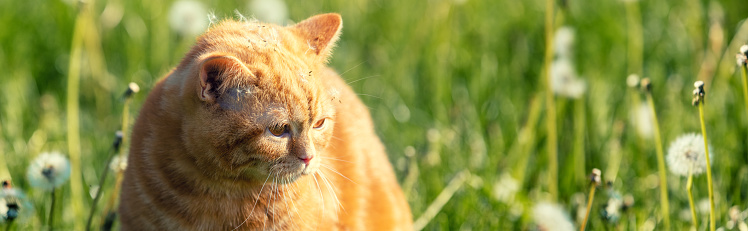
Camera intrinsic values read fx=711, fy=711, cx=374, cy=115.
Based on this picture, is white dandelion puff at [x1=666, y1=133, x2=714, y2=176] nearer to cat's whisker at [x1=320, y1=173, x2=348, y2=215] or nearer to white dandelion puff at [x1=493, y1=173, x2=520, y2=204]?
white dandelion puff at [x1=493, y1=173, x2=520, y2=204]

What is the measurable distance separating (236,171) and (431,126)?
1837mm

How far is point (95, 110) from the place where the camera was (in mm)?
3791

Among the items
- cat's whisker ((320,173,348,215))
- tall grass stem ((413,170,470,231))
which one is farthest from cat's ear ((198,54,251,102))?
tall grass stem ((413,170,470,231))

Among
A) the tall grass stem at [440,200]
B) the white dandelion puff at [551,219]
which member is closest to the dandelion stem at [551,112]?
the white dandelion puff at [551,219]

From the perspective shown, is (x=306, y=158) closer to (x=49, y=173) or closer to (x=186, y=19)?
(x=49, y=173)

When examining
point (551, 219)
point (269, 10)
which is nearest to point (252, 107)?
point (551, 219)

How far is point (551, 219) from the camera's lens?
2.44m

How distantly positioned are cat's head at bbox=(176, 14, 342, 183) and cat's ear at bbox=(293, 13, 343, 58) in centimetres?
13

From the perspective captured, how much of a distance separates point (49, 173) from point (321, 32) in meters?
1.00

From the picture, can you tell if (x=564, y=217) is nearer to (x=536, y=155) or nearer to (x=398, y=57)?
(x=536, y=155)

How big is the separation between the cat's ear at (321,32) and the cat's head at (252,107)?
0.13 metres

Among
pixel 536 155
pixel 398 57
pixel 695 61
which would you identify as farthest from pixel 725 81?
pixel 398 57

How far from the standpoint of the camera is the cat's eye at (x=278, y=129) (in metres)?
1.81

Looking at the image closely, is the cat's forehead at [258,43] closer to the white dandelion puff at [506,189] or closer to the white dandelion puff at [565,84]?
the white dandelion puff at [506,189]
